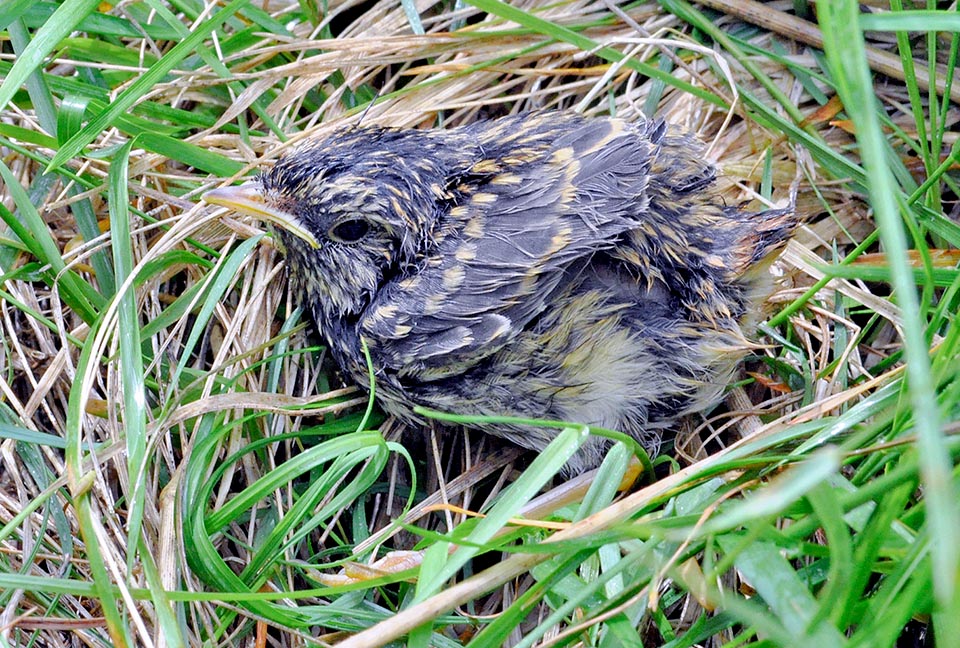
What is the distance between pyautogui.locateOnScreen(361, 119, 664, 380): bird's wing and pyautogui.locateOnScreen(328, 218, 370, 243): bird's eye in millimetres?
133

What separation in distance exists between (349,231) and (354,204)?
3.1 inches

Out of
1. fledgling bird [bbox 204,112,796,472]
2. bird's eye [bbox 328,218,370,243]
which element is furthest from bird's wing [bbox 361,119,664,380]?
bird's eye [bbox 328,218,370,243]

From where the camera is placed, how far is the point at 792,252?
222cm

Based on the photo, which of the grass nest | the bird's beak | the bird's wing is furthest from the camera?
the bird's beak

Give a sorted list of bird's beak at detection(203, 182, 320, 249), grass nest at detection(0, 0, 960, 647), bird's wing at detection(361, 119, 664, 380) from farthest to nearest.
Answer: bird's beak at detection(203, 182, 320, 249)
bird's wing at detection(361, 119, 664, 380)
grass nest at detection(0, 0, 960, 647)

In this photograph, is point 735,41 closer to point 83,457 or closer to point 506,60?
point 506,60

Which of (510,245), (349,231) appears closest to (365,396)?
(349,231)

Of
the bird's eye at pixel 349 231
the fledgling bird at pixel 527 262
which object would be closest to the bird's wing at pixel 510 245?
the fledgling bird at pixel 527 262

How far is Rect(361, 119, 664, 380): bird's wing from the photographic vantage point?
1.77 m

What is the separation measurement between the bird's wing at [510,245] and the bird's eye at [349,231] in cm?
13

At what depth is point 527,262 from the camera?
1762 millimetres

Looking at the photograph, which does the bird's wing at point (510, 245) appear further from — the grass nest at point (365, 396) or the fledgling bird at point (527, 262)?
the grass nest at point (365, 396)

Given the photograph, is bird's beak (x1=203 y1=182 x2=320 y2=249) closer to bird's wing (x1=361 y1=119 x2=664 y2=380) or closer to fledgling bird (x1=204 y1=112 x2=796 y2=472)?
fledgling bird (x1=204 y1=112 x2=796 y2=472)

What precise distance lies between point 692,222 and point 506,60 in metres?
0.78
